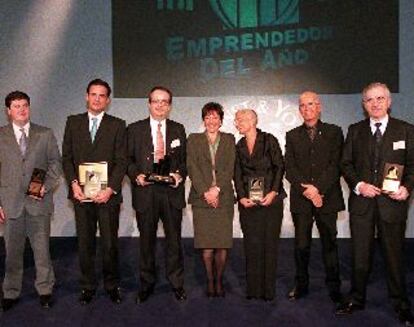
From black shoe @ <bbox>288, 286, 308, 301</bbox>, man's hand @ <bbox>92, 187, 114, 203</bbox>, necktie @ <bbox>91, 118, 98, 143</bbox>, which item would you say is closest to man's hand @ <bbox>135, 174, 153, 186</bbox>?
man's hand @ <bbox>92, 187, 114, 203</bbox>

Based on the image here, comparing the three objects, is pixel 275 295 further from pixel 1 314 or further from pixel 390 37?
pixel 390 37

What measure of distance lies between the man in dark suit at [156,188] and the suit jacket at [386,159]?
147cm

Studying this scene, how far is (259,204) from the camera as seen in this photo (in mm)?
4418

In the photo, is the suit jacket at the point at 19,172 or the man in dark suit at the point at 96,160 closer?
the suit jacket at the point at 19,172

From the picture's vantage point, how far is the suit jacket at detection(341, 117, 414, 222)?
3938 mm

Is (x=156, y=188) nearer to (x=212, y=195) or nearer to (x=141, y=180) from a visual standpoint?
(x=141, y=180)

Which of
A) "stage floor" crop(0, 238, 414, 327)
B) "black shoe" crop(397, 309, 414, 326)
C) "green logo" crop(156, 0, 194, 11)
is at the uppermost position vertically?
"green logo" crop(156, 0, 194, 11)

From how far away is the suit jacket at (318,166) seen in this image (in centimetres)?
443

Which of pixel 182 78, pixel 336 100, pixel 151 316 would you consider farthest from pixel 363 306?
pixel 182 78

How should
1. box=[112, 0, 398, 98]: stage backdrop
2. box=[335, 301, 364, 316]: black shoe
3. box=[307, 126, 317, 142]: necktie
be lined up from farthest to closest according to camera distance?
box=[112, 0, 398, 98]: stage backdrop
box=[307, 126, 317, 142]: necktie
box=[335, 301, 364, 316]: black shoe

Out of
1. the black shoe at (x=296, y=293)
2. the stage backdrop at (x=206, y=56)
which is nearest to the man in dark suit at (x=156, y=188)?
the black shoe at (x=296, y=293)

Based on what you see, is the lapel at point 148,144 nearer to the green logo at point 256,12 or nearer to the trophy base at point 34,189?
the trophy base at point 34,189

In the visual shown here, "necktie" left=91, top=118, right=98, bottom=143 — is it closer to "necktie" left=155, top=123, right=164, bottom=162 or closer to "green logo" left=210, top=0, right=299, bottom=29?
"necktie" left=155, top=123, right=164, bottom=162

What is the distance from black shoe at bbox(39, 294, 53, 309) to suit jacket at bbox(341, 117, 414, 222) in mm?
2626
